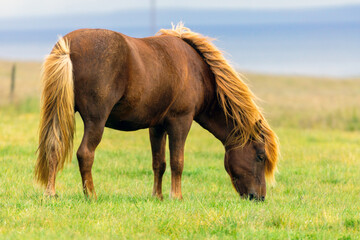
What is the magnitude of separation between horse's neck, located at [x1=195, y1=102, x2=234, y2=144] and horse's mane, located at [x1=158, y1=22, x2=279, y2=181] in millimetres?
82

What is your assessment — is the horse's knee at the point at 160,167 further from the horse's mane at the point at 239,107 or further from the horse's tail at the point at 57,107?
the horse's tail at the point at 57,107

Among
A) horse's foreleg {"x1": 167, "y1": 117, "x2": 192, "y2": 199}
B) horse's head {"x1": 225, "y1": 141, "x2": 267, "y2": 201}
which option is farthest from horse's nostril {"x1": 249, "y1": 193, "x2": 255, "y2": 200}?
horse's foreleg {"x1": 167, "y1": 117, "x2": 192, "y2": 199}

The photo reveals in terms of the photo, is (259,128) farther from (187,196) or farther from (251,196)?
(187,196)

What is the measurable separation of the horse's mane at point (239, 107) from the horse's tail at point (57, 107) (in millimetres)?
2081

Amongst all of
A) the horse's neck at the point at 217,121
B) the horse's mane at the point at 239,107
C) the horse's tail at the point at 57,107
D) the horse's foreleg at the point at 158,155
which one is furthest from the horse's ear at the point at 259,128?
the horse's tail at the point at 57,107

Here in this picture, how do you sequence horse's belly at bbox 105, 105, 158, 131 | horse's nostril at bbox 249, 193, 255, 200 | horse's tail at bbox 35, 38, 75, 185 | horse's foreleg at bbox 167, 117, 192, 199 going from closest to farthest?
horse's tail at bbox 35, 38, 75, 185 → horse's belly at bbox 105, 105, 158, 131 → horse's foreleg at bbox 167, 117, 192, 199 → horse's nostril at bbox 249, 193, 255, 200

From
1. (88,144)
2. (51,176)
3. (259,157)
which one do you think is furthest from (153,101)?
(259,157)

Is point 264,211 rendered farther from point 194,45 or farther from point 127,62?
point 194,45

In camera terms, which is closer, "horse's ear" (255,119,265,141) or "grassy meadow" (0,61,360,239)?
"grassy meadow" (0,61,360,239)

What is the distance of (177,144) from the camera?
251 inches

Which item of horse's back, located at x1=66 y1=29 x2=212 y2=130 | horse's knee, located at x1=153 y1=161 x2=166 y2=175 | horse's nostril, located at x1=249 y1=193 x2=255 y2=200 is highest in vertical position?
horse's back, located at x1=66 y1=29 x2=212 y2=130

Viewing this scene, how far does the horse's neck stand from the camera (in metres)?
6.81

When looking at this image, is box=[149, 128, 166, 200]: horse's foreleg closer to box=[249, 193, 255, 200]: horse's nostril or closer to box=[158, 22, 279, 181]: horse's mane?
box=[158, 22, 279, 181]: horse's mane

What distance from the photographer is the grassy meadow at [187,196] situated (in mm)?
4637
